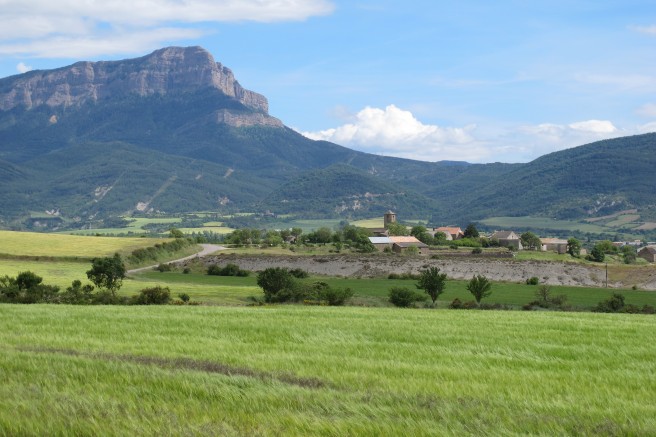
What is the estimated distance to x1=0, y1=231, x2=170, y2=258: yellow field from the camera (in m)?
99.1

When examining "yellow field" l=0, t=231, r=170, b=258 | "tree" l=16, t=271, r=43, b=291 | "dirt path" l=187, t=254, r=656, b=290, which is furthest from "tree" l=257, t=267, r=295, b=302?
"yellow field" l=0, t=231, r=170, b=258

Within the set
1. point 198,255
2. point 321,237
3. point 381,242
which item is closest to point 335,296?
point 198,255

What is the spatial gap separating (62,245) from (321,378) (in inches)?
4096

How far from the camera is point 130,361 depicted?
12.4 meters

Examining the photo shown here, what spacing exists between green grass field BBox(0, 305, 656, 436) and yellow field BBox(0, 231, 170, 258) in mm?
83718

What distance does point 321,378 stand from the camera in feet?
37.3

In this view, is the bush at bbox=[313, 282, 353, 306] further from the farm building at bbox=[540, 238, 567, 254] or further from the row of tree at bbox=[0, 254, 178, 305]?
the farm building at bbox=[540, 238, 567, 254]

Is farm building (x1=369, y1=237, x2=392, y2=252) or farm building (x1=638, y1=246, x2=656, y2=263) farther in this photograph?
farm building (x1=638, y1=246, x2=656, y2=263)

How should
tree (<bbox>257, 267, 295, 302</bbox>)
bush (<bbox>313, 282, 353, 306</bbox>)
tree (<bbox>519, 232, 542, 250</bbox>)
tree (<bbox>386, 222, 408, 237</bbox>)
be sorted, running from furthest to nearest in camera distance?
tree (<bbox>386, 222, 408, 237</bbox>)
tree (<bbox>519, 232, 542, 250</bbox>)
tree (<bbox>257, 267, 295, 302</bbox>)
bush (<bbox>313, 282, 353, 306</bbox>)

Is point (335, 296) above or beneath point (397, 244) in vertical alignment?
above

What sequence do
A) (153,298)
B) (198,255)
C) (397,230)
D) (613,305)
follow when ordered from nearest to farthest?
(153,298) < (613,305) < (198,255) < (397,230)

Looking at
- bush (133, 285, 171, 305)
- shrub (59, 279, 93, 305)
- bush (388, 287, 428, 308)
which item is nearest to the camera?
shrub (59, 279, 93, 305)

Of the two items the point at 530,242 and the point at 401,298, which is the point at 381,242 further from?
the point at 401,298

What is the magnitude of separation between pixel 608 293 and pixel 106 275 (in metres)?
46.4
